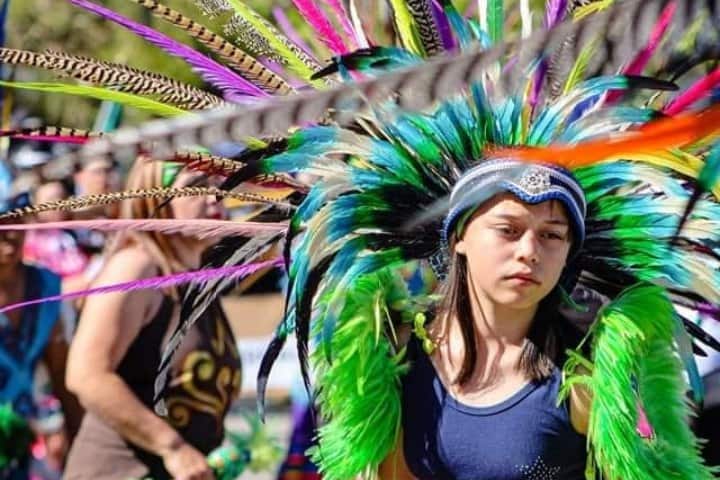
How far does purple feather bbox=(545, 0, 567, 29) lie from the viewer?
128 inches

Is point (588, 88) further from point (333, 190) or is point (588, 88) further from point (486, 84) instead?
point (333, 190)

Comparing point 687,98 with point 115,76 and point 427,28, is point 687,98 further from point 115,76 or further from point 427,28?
point 115,76

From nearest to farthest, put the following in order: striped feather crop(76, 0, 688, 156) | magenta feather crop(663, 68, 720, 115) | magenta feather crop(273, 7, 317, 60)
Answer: striped feather crop(76, 0, 688, 156), magenta feather crop(663, 68, 720, 115), magenta feather crop(273, 7, 317, 60)

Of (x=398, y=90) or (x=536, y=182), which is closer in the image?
(x=398, y=90)

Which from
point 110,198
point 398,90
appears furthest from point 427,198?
point 398,90

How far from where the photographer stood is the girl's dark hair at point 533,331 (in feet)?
10.5

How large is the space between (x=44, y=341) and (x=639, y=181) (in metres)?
3.44

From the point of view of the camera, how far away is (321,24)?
3.49m

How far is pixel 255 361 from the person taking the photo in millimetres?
11750

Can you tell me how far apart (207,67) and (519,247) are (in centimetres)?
81

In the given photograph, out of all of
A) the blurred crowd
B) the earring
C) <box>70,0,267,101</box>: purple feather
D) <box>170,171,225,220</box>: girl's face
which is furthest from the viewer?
the blurred crowd

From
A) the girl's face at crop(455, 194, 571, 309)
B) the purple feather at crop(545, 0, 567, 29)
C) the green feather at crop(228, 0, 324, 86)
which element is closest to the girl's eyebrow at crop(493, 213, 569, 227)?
the girl's face at crop(455, 194, 571, 309)

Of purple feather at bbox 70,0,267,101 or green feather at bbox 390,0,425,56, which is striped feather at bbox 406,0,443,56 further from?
purple feather at bbox 70,0,267,101

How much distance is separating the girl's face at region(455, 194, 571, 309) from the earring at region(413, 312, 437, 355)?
0.19 meters
